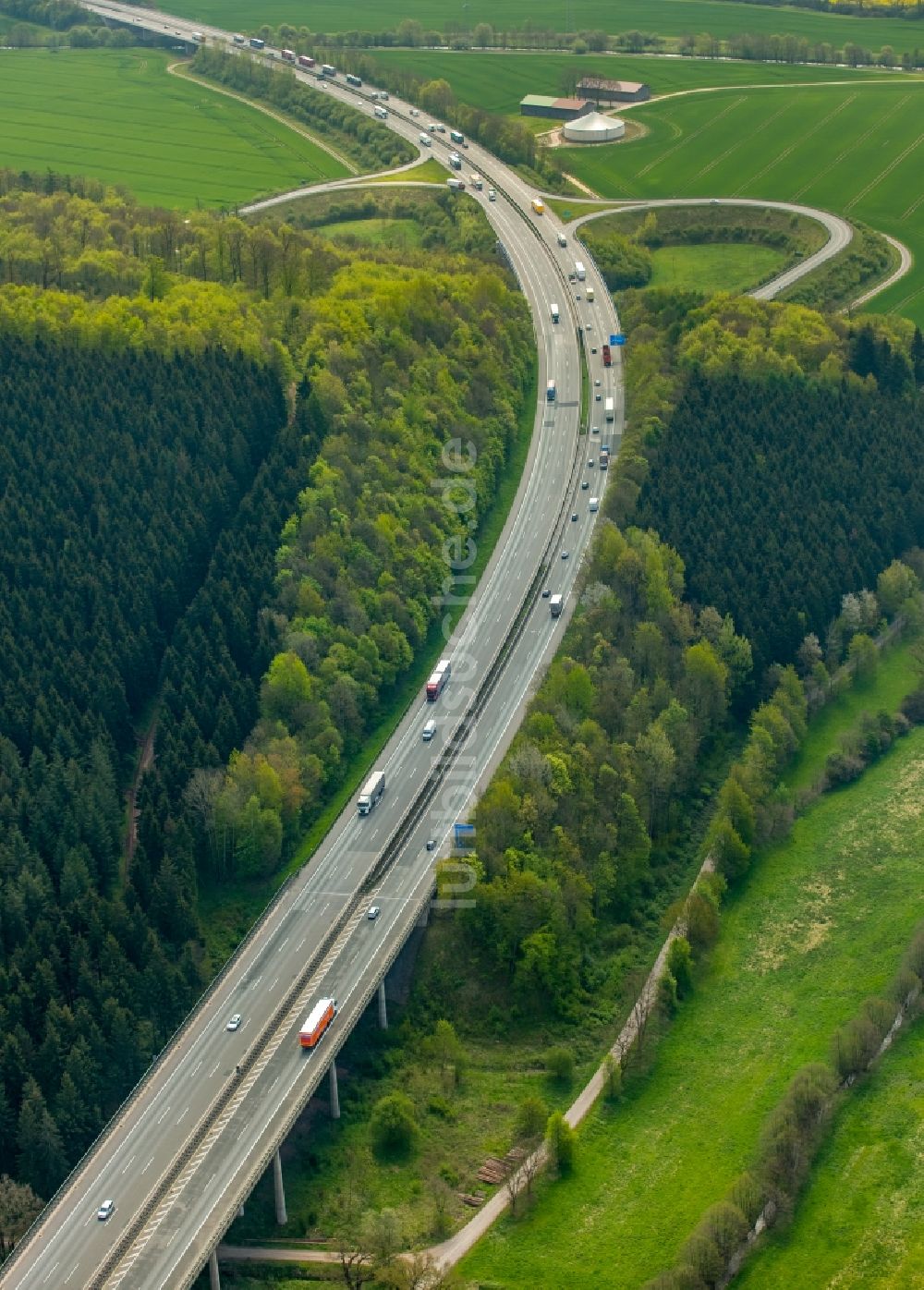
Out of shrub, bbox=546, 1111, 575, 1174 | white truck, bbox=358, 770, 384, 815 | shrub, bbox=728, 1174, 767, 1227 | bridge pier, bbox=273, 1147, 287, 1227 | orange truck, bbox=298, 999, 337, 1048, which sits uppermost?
white truck, bbox=358, 770, 384, 815

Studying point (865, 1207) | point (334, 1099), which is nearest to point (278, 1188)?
point (334, 1099)

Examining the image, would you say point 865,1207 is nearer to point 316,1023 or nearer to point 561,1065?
point 561,1065

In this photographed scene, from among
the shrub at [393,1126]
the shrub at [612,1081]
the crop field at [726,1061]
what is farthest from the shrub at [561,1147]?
the shrub at [393,1126]

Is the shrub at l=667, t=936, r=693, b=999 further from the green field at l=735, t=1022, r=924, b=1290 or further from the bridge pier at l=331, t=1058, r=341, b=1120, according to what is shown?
the bridge pier at l=331, t=1058, r=341, b=1120

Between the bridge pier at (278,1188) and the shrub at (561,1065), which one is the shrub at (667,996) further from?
the bridge pier at (278,1188)

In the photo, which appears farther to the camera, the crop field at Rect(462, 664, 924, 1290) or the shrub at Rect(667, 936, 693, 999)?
the shrub at Rect(667, 936, 693, 999)

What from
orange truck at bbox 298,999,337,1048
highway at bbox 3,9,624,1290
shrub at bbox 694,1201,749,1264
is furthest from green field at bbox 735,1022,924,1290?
highway at bbox 3,9,624,1290

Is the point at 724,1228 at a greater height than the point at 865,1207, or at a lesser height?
lesser
